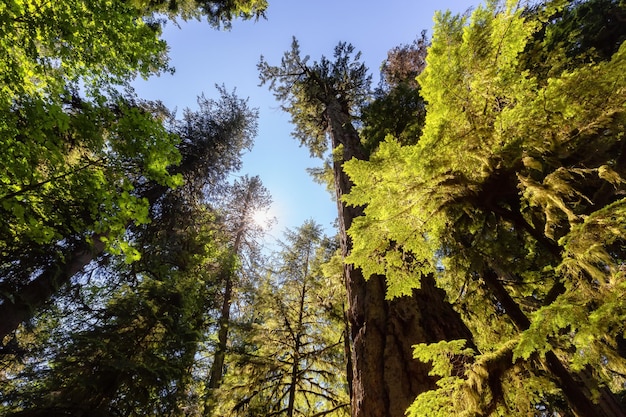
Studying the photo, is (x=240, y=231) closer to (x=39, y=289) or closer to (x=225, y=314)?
(x=225, y=314)

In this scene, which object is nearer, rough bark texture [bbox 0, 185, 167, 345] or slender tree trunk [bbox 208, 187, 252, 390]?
rough bark texture [bbox 0, 185, 167, 345]

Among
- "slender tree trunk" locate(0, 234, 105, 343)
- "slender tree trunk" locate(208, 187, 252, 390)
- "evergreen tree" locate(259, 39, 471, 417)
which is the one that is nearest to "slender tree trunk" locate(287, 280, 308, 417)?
"slender tree trunk" locate(208, 187, 252, 390)

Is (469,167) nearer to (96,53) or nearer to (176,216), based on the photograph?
(96,53)

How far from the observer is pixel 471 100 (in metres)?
2.45

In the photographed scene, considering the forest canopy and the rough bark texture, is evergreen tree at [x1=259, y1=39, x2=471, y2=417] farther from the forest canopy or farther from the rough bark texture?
the rough bark texture

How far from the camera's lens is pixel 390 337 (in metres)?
2.79

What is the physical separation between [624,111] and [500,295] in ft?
6.05

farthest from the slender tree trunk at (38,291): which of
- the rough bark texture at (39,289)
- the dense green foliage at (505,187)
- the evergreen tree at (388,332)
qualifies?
the dense green foliage at (505,187)

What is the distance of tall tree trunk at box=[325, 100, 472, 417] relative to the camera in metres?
2.39

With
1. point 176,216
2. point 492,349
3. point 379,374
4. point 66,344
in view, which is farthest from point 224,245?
point 492,349

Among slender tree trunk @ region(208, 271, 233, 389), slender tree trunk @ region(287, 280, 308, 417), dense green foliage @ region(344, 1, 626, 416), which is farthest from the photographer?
slender tree trunk @ region(208, 271, 233, 389)

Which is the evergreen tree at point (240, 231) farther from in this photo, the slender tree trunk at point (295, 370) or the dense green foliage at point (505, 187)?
the dense green foliage at point (505, 187)

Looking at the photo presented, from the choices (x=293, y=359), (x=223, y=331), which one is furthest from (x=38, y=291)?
(x=293, y=359)

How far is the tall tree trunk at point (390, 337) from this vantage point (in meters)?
2.39
